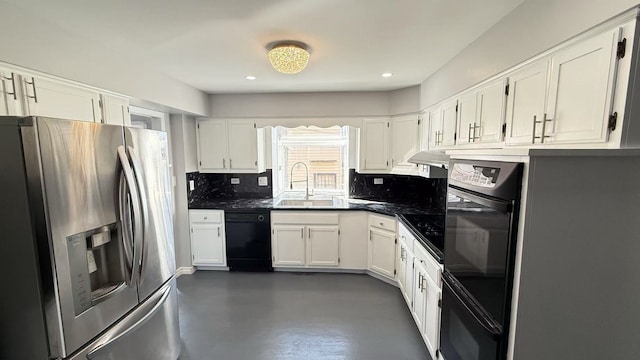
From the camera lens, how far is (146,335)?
1.80 meters

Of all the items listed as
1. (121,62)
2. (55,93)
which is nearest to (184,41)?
(121,62)

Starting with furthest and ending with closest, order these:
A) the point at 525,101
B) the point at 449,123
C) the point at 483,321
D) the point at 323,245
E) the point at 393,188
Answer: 1. the point at 393,188
2. the point at 323,245
3. the point at 449,123
4. the point at 525,101
5. the point at 483,321

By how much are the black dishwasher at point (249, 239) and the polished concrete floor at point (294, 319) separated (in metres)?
0.18

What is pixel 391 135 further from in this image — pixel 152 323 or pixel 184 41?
pixel 152 323

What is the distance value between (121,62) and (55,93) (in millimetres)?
633

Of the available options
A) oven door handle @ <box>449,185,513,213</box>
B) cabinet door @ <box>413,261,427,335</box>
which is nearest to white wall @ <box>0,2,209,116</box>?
oven door handle @ <box>449,185,513,213</box>

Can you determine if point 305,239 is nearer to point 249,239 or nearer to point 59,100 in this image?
point 249,239

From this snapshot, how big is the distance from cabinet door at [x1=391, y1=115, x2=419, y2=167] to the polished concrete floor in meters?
1.64

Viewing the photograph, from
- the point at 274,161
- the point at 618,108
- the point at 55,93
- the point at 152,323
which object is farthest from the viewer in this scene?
the point at 274,161

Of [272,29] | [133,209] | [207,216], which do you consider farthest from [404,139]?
[133,209]

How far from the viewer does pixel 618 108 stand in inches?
41.6

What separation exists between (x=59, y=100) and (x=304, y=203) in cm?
283

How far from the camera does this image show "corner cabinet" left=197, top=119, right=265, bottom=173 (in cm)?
390

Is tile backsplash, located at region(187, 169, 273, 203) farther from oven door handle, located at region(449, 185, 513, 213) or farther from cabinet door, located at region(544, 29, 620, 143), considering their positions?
cabinet door, located at region(544, 29, 620, 143)
